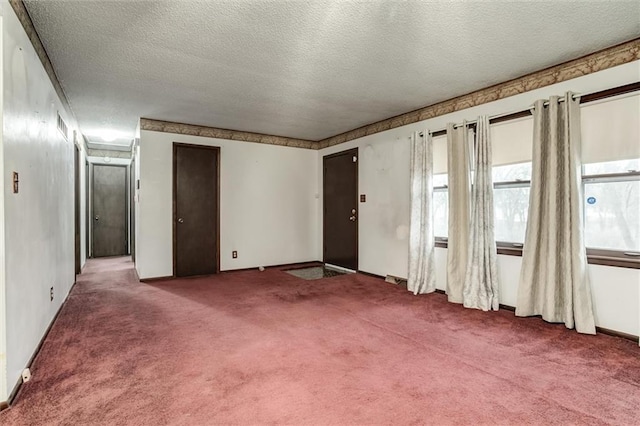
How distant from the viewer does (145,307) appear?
12.5ft

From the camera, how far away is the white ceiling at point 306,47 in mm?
2361

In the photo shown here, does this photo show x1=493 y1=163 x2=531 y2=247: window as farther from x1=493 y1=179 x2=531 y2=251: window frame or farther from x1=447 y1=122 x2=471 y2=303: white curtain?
x1=447 y1=122 x2=471 y2=303: white curtain

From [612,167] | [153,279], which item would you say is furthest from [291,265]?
[612,167]

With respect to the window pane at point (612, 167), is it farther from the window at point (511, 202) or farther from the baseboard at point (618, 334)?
the baseboard at point (618, 334)

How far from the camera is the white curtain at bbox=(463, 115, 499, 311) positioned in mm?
3715

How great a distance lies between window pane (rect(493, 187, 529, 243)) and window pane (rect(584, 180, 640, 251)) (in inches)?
22.5

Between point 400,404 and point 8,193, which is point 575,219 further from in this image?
point 8,193

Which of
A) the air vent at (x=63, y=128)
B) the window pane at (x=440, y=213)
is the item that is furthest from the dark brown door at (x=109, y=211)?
the window pane at (x=440, y=213)

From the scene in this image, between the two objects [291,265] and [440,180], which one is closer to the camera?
[440,180]

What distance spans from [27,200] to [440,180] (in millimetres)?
4306

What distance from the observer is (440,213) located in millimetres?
4602

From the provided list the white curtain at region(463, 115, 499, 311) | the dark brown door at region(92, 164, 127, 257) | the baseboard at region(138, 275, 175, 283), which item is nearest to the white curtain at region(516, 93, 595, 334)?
the white curtain at region(463, 115, 499, 311)

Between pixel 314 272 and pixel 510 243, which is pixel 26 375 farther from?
pixel 510 243

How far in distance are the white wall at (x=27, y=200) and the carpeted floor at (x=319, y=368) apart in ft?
0.85
